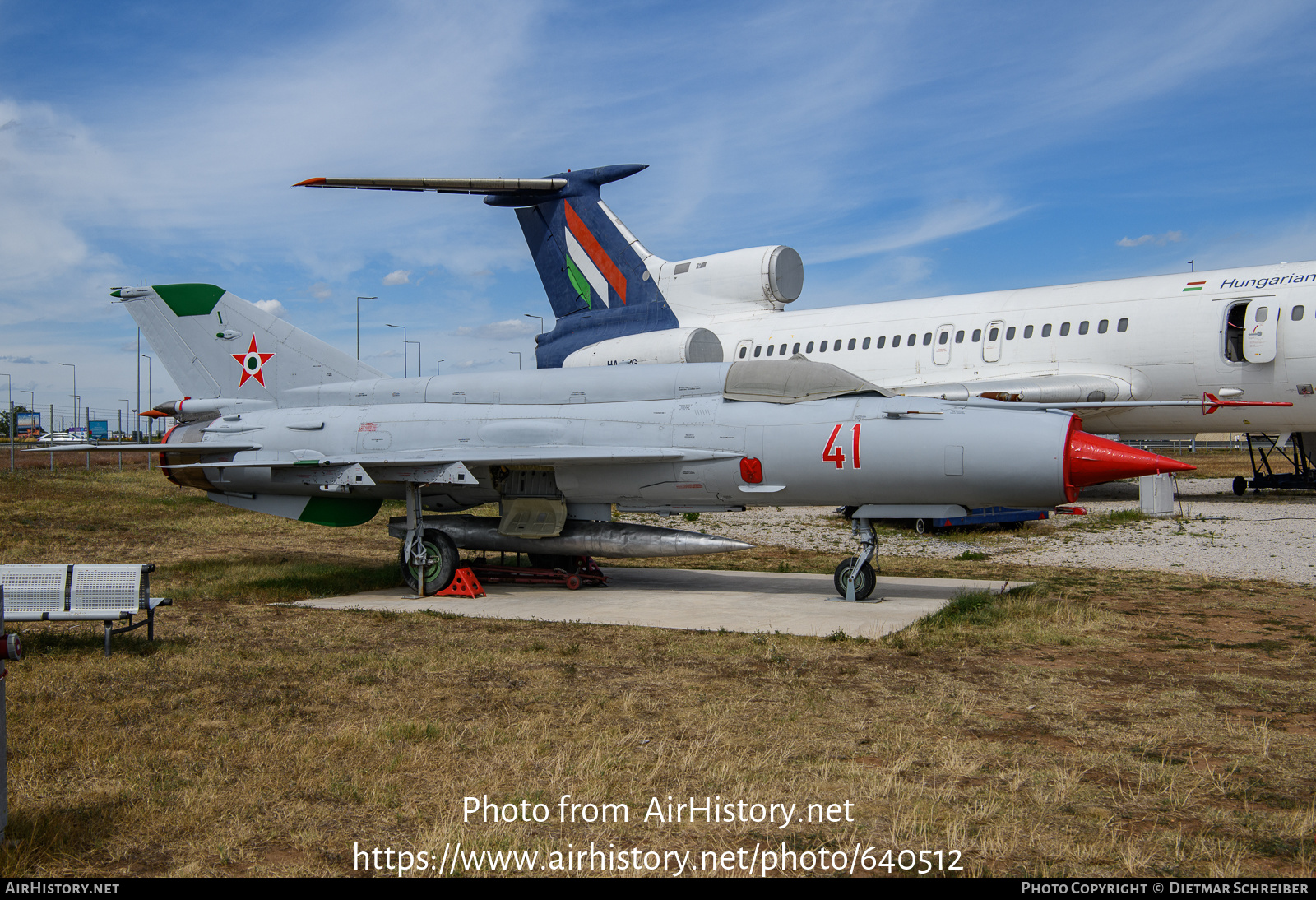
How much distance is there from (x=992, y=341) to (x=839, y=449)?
11.3 m

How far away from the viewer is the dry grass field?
4.23 meters

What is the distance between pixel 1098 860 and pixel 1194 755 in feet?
5.77

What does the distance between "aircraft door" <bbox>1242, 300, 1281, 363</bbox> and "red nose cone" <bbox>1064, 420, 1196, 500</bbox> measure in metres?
10.2

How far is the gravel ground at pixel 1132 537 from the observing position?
13.4m

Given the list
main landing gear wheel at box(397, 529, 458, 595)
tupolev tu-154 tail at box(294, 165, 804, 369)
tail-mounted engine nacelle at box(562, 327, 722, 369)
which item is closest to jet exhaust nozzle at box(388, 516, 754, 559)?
main landing gear wheel at box(397, 529, 458, 595)

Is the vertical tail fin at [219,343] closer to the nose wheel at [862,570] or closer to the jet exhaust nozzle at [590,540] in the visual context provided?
the jet exhaust nozzle at [590,540]

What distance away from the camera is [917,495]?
1005cm

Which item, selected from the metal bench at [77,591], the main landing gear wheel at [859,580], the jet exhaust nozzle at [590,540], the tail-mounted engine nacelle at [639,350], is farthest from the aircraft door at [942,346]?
the metal bench at [77,591]

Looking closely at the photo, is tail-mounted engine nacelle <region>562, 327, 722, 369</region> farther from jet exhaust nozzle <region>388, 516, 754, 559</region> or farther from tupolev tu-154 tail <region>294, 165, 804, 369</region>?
jet exhaust nozzle <region>388, 516, 754, 559</region>

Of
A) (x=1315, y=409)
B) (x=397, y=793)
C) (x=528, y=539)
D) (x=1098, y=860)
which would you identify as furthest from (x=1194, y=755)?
(x=1315, y=409)

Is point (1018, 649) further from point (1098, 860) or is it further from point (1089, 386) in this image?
point (1089, 386)

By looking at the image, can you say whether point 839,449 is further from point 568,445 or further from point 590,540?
point 590,540

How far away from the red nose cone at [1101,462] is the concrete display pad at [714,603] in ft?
6.41

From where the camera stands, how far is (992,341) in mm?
20000
